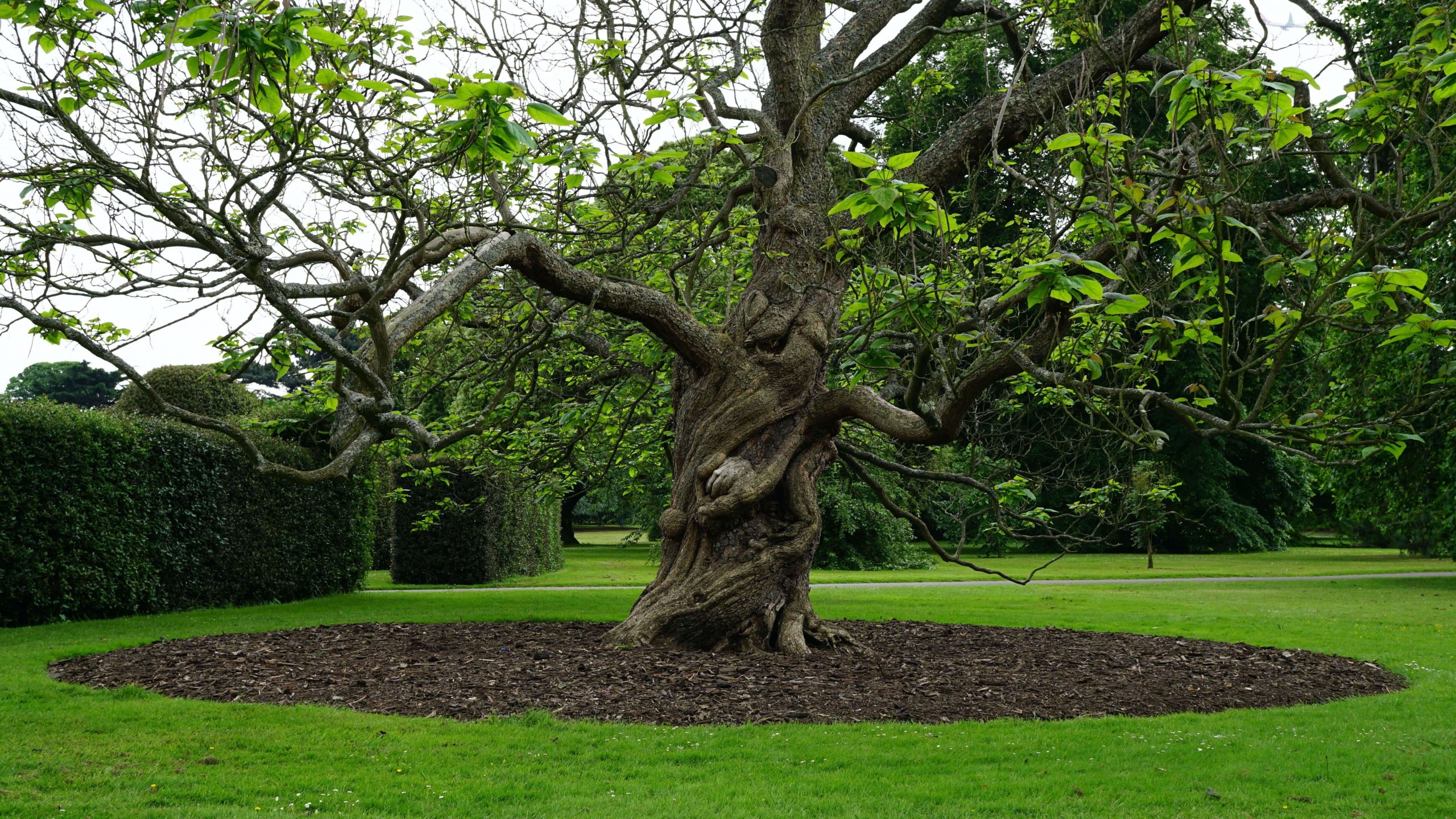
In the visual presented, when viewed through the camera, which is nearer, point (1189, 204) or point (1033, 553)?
point (1189, 204)

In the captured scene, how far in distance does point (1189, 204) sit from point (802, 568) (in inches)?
201

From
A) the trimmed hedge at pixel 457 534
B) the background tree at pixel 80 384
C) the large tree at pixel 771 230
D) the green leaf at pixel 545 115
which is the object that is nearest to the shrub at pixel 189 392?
the trimmed hedge at pixel 457 534

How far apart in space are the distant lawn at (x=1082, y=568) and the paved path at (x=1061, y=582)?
556 millimetres

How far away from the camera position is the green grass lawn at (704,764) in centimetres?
486

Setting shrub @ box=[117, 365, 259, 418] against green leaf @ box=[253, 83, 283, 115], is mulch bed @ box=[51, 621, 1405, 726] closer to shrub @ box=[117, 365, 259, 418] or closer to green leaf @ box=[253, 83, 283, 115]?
Answer: green leaf @ box=[253, 83, 283, 115]

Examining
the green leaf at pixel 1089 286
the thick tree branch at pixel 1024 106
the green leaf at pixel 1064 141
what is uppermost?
the thick tree branch at pixel 1024 106

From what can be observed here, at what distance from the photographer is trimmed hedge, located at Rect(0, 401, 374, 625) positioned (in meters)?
11.4

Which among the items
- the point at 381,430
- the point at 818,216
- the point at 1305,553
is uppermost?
the point at 818,216

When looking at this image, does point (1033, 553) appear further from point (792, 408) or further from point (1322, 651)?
point (792, 408)

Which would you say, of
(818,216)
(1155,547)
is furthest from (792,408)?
(1155,547)

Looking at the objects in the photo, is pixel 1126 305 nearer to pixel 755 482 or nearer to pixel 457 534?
pixel 755 482

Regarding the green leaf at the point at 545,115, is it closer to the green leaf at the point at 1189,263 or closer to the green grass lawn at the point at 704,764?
the green leaf at the point at 1189,263

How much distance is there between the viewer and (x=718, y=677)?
753 cm

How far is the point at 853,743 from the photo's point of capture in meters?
6.00
